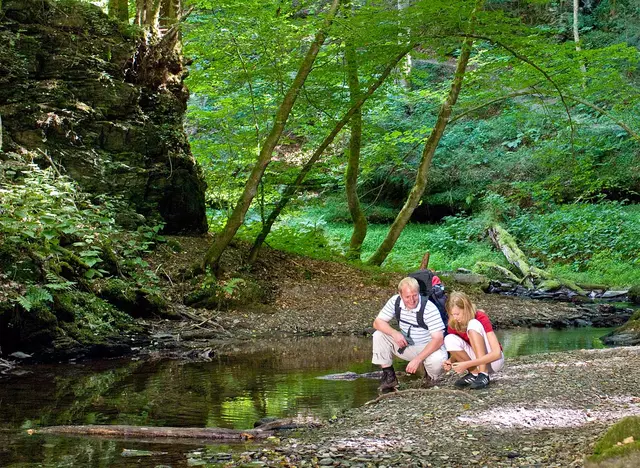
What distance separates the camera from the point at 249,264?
14023 millimetres

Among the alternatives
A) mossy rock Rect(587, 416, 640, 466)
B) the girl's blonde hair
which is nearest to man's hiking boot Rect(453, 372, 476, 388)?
the girl's blonde hair

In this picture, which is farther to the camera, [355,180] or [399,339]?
[355,180]

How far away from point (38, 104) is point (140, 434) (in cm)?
910

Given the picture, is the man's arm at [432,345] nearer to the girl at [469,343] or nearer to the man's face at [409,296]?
the girl at [469,343]

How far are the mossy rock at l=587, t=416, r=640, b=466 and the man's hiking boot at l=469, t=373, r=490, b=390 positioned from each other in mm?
2926

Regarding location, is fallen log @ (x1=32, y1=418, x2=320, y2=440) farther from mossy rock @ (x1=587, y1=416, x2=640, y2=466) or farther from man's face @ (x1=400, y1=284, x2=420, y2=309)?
mossy rock @ (x1=587, y1=416, x2=640, y2=466)

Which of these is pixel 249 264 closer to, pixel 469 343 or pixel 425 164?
pixel 425 164

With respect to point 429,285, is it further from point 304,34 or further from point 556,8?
point 556,8

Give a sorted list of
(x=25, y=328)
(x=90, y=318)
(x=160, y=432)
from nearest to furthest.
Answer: (x=160, y=432), (x=25, y=328), (x=90, y=318)

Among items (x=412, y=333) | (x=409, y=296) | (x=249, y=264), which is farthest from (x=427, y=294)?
(x=249, y=264)

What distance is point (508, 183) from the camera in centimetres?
2612

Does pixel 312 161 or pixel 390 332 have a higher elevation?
pixel 312 161

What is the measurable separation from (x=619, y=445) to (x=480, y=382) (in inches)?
122

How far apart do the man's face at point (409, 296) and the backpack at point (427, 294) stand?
88 mm
